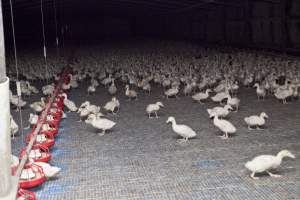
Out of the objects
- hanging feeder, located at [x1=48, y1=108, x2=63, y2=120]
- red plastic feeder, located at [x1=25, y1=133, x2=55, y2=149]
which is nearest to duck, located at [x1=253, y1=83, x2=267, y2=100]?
hanging feeder, located at [x1=48, y1=108, x2=63, y2=120]

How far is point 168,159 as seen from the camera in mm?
5828

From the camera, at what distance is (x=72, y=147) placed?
6.54 m

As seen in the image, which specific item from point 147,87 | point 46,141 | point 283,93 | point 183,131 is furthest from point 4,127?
point 147,87

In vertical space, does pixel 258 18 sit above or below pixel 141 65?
above

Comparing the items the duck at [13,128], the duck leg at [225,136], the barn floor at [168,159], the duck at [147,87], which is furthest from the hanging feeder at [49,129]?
the duck at [147,87]

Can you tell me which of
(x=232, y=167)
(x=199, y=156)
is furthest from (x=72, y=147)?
(x=232, y=167)

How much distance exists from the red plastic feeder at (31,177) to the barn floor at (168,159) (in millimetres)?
143

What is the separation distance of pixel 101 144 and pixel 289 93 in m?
4.66

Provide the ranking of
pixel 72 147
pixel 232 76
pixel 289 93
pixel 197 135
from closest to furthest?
1. pixel 72 147
2. pixel 197 135
3. pixel 289 93
4. pixel 232 76

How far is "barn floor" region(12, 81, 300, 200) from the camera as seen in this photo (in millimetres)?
4734

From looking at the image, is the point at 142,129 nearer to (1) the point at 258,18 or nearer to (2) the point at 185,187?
(2) the point at 185,187

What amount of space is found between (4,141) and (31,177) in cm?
132

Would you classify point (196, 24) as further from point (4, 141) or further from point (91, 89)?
point (4, 141)

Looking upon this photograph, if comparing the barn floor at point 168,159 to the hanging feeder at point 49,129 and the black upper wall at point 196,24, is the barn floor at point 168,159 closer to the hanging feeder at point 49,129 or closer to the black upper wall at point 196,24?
the hanging feeder at point 49,129
